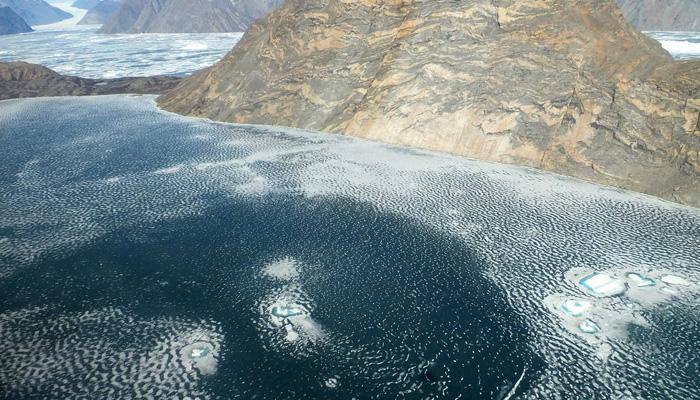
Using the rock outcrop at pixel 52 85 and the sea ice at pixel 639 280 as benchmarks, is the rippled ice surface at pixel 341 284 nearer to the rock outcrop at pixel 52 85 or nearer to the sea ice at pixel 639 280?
the sea ice at pixel 639 280

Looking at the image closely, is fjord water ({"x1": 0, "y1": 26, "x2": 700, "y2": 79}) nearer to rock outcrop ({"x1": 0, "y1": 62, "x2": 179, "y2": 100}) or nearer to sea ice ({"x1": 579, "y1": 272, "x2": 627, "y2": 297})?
rock outcrop ({"x1": 0, "y1": 62, "x2": 179, "y2": 100})

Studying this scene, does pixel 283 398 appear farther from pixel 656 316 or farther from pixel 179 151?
pixel 179 151

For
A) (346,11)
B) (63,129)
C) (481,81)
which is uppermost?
(346,11)

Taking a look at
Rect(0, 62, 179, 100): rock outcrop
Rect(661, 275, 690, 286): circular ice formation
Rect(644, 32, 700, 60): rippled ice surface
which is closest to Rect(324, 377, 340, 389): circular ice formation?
Rect(661, 275, 690, 286): circular ice formation

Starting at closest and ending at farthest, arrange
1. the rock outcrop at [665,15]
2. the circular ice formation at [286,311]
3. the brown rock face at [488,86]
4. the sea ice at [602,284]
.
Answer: the circular ice formation at [286,311] → the sea ice at [602,284] → the brown rock face at [488,86] → the rock outcrop at [665,15]

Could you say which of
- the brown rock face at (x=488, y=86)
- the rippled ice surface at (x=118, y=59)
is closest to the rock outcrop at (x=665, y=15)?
the rippled ice surface at (x=118, y=59)

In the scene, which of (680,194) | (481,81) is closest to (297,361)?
(680,194)

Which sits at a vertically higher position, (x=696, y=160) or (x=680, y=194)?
(x=696, y=160)
